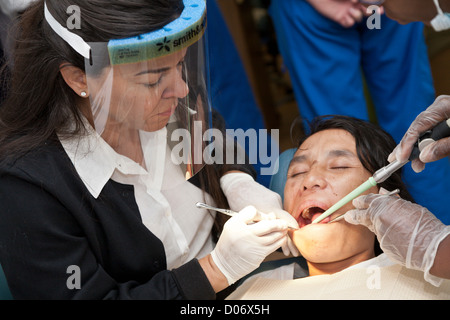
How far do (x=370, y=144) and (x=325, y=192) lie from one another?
239 millimetres

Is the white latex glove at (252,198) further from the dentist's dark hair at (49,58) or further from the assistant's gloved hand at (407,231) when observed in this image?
the dentist's dark hair at (49,58)

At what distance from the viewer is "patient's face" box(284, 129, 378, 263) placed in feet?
5.23

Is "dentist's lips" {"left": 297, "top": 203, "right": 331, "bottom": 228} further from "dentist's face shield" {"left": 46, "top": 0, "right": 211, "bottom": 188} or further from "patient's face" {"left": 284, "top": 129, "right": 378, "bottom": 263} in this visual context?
"dentist's face shield" {"left": 46, "top": 0, "right": 211, "bottom": 188}

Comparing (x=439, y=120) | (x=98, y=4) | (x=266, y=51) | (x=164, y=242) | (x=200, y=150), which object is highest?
(x=98, y=4)

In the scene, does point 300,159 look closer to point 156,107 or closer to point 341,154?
point 341,154

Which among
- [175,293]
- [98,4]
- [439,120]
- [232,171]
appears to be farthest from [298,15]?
[175,293]

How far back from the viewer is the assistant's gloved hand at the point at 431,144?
1.35m

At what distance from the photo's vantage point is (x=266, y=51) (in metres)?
3.70

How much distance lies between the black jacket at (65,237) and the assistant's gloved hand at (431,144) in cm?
61

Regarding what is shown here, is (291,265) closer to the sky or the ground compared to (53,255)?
closer to the ground

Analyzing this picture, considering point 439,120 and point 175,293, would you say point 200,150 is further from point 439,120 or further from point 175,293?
point 439,120

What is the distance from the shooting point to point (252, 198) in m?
1.71

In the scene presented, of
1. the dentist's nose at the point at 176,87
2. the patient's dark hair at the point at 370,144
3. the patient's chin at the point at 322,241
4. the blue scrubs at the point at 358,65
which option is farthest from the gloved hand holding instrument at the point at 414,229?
the blue scrubs at the point at 358,65
